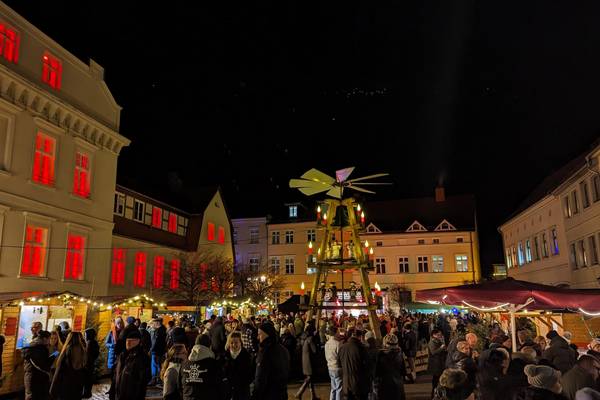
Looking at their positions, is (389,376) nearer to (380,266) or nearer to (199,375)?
(199,375)

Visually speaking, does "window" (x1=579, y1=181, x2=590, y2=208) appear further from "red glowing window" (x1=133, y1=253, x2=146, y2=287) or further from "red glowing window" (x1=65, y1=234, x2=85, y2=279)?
"red glowing window" (x1=65, y1=234, x2=85, y2=279)

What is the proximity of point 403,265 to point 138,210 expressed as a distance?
31.0m

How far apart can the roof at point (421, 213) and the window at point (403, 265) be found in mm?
3140

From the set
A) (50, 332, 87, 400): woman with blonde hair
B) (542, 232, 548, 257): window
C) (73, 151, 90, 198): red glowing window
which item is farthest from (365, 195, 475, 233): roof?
(50, 332, 87, 400): woman with blonde hair

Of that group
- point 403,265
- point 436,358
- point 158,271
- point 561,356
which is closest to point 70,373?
point 436,358

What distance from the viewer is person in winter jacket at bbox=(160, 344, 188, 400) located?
6938 millimetres

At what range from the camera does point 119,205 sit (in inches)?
1019

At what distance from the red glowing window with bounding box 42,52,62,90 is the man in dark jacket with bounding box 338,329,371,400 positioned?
16.8 metres

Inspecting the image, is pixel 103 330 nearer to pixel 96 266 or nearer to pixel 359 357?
pixel 96 266

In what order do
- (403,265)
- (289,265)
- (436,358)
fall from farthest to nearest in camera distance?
(289,265), (403,265), (436,358)

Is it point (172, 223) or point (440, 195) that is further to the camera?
point (440, 195)

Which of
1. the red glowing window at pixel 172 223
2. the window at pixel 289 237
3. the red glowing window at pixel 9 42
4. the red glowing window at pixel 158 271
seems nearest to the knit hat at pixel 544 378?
the red glowing window at pixel 9 42

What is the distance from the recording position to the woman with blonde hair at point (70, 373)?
8055 millimetres

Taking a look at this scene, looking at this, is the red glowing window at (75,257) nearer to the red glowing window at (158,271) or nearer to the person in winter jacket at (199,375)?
the red glowing window at (158,271)
